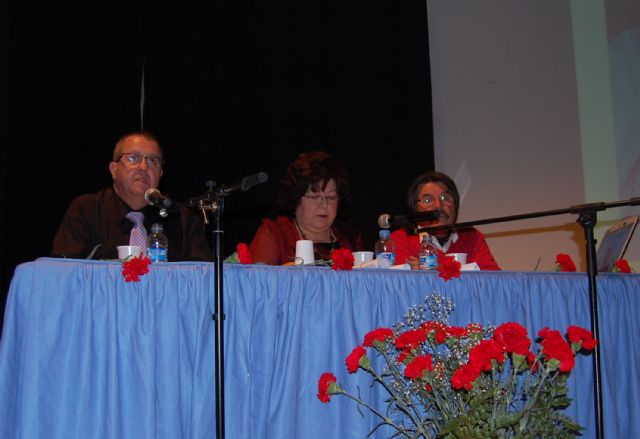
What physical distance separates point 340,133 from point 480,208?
3.76 ft

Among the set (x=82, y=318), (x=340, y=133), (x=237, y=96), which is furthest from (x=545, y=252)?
(x=82, y=318)

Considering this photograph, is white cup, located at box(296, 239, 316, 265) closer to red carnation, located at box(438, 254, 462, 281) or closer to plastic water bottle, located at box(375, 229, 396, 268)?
plastic water bottle, located at box(375, 229, 396, 268)

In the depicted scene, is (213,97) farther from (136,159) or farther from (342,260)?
(342,260)

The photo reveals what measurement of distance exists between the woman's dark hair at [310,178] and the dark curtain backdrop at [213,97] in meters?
1.03

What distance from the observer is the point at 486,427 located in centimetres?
173

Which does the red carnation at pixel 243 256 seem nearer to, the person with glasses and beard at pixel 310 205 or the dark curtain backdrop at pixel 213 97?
the person with glasses and beard at pixel 310 205

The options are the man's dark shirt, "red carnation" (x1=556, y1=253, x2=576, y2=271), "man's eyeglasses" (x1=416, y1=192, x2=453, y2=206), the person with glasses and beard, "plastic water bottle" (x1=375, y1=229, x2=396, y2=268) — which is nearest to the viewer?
"plastic water bottle" (x1=375, y1=229, x2=396, y2=268)

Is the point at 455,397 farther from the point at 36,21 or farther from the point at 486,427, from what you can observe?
the point at 36,21

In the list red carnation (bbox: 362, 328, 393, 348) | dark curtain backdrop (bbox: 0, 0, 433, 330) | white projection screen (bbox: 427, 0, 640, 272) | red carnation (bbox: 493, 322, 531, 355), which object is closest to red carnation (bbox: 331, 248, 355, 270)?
red carnation (bbox: 362, 328, 393, 348)

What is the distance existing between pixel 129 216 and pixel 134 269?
3.61 ft

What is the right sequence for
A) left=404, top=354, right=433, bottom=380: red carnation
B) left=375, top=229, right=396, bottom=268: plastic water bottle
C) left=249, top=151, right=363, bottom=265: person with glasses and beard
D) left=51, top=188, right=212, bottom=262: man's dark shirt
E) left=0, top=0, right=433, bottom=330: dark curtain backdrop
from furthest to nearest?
1. left=0, top=0, right=433, bottom=330: dark curtain backdrop
2. left=249, top=151, right=363, bottom=265: person with glasses and beard
3. left=51, top=188, right=212, bottom=262: man's dark shirt
4. left=375, top=229, right=396, bottom=268: plastic water bottle
5. left=404, top=354, right=433, bottom=380: red carnation

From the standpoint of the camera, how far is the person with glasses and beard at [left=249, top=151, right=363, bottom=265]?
3.28m

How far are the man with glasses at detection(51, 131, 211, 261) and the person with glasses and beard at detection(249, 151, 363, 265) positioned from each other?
0.31 metres

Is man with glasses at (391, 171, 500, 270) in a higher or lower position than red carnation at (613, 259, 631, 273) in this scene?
higher
